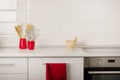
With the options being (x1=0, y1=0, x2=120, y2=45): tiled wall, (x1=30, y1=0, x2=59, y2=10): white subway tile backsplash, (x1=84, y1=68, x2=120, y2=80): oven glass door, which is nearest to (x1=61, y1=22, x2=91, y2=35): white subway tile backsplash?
(x1=0, y1=0, x2=120, y2=45): tiled wall

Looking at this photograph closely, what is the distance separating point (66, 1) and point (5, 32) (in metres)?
0.82

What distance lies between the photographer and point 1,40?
8.79 feet

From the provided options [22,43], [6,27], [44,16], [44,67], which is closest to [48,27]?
[44,16]

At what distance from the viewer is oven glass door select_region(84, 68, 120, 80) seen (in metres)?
2.24

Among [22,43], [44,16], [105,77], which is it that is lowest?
[105,77]

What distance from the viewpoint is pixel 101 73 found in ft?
7.33

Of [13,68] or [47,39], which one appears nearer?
[13,68]

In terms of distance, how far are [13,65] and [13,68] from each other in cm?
3

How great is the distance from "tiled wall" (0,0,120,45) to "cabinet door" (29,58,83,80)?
49 centimetres

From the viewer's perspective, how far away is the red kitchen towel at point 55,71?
7.22 feet

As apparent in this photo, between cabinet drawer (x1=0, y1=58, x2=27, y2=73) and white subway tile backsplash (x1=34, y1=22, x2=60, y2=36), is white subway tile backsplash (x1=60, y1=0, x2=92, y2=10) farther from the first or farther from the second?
cabinet drawer (x1=0, y1=58, x2=27, y2=73)

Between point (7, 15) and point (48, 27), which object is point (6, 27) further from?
point (48, 27)

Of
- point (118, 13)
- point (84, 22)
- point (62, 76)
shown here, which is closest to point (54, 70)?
point (62, 76)

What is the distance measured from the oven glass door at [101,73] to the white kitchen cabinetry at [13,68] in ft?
2.07
